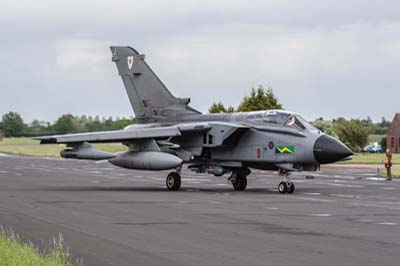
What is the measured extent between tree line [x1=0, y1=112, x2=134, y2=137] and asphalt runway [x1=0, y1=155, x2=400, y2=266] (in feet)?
122

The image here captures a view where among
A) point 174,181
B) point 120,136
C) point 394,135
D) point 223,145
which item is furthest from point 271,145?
point 394,135

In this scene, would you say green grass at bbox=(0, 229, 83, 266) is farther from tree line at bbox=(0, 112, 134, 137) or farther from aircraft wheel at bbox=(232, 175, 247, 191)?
tree line at bbox=(0, 112, 134, 137)

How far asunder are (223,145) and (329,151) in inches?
150

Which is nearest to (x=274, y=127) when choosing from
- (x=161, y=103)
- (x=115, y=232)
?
(x=161, y=103)

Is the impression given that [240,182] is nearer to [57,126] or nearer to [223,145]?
[223,145]

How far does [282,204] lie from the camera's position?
21484 mm

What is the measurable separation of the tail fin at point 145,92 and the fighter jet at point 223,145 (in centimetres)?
44

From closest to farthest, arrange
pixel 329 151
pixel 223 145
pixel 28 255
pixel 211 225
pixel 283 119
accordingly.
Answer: pixel 28 255 → pixel 211 225 → pixel 329 151 → pixel 283 119 → pixel 223 145

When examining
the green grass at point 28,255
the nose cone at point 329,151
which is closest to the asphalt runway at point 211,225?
the green grass at point 28,255

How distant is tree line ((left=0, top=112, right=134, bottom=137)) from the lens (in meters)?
Answer: 68.2

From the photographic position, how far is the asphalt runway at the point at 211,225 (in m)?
11.5

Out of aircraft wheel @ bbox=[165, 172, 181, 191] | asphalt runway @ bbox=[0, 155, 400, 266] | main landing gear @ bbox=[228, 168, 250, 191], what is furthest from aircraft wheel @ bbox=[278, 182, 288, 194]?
aircraft wheel @ bbox=[165, 172, 181, 191]

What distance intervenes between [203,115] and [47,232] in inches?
626

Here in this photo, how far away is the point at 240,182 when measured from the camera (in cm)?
2839
